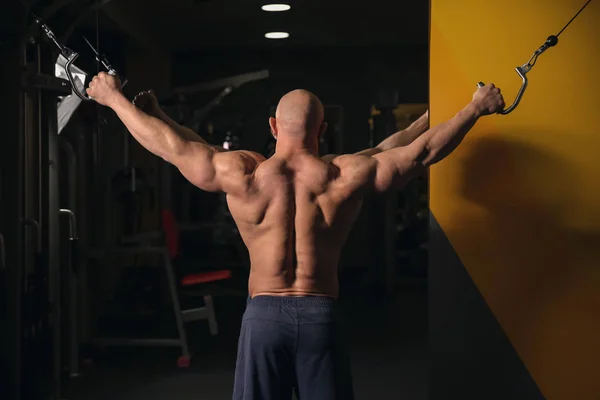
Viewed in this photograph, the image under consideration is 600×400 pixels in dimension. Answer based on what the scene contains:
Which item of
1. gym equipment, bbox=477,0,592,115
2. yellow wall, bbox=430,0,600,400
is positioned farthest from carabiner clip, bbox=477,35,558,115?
yellow wall, bbox=430,0,600,400

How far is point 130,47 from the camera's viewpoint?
6.53 meters

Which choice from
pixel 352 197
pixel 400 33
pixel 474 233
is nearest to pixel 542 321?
pixel 474 233

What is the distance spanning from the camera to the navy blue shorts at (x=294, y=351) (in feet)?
6.89

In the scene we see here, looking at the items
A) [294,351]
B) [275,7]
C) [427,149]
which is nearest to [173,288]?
[275,7]

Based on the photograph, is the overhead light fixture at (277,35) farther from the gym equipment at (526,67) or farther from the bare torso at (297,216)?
the bare torso at (297,216)

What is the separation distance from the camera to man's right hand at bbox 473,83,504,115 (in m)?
2.14

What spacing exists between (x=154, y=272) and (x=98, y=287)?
0.49m

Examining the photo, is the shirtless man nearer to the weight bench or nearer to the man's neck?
the man's neck

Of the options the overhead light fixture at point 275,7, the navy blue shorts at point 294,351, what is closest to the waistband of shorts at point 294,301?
the navy blue shorts at point 294,351

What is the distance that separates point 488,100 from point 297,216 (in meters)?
0.63

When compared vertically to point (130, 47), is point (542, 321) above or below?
below

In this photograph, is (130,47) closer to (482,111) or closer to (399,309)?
(399,309)

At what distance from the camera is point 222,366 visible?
4.27m

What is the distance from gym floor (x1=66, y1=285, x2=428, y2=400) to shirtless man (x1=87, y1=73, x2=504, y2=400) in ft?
5.37
